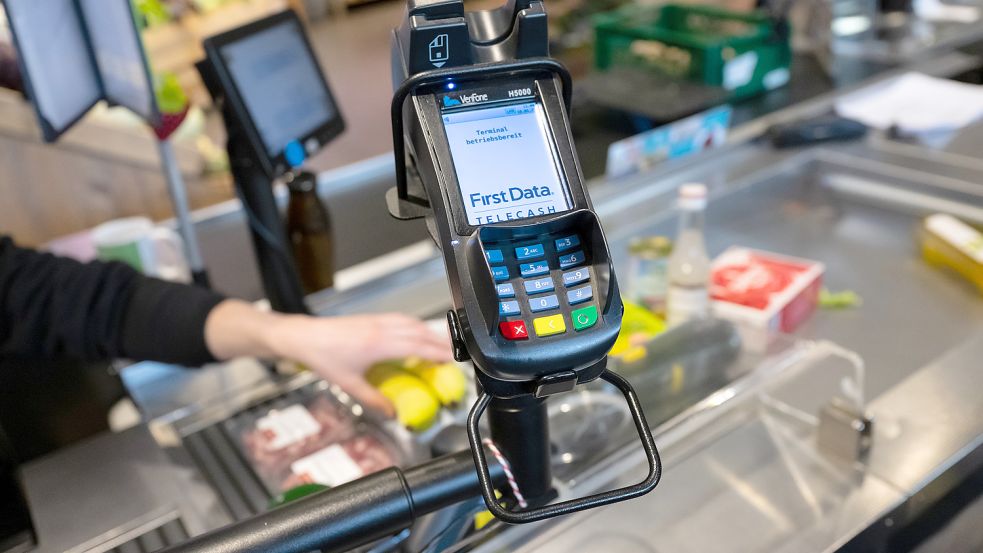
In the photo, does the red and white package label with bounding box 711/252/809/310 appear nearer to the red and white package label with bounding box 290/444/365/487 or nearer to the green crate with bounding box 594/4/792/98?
the red and white package label with bounding box 290/444/365/487

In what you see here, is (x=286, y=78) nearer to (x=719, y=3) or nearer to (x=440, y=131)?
(x=440, y=131)

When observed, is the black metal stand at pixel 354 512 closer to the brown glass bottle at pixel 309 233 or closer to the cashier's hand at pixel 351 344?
the cashier's hand at pixel 351 344

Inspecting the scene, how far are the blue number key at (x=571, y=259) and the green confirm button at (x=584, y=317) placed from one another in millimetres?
34

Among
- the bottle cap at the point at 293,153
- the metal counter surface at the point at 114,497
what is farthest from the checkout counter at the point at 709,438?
the bottle cap at the point at 293,153

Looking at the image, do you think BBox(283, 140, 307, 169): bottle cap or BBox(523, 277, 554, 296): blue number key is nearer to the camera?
BBox(523, 277, 554, 296): blue number key

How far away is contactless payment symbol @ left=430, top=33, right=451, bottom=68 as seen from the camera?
21.6 inches

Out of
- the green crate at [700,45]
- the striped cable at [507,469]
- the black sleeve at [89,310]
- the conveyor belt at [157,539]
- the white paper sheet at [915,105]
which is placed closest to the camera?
the striped cable at [507,469]

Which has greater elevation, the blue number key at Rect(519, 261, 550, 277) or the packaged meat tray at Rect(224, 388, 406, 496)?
the blue number key at Rect(519, 261, 550, 277)

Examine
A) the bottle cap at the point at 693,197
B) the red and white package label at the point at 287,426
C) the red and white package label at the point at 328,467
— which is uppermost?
the bottle cap at the point at 693,197

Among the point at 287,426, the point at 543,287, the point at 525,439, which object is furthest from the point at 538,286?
the point at 287,426

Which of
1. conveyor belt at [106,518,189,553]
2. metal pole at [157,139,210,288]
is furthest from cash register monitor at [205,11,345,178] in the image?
conveyor belt at [106,518,189,553]

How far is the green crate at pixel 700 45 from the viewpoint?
1929 mm

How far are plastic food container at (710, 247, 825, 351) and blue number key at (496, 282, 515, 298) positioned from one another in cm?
58

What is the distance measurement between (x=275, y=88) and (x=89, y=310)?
358mm
